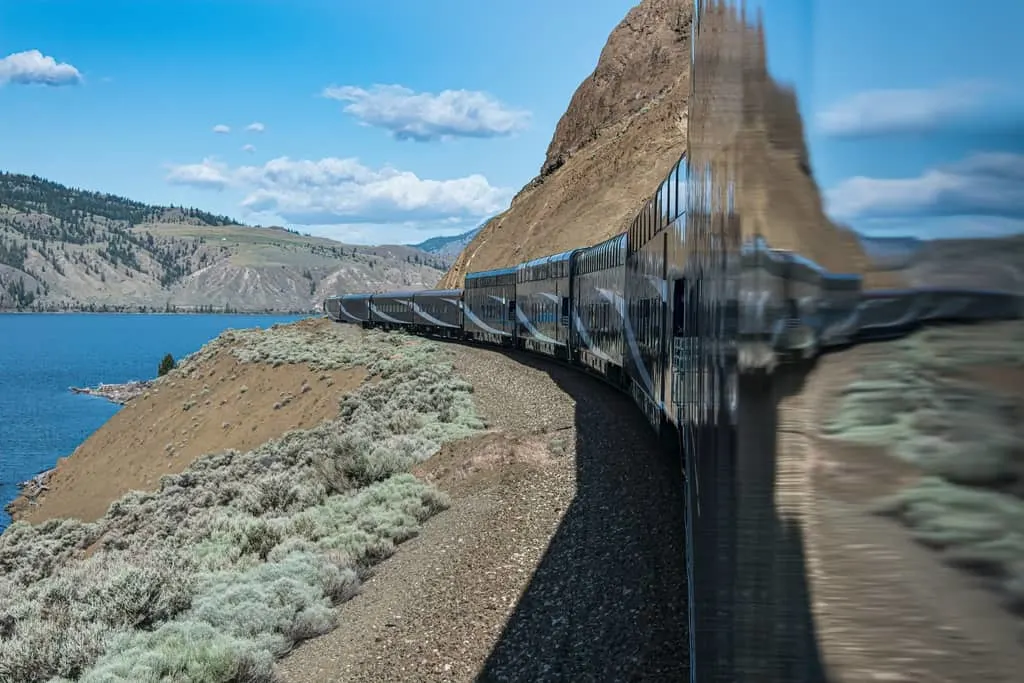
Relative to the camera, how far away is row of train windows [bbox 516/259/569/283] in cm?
2404

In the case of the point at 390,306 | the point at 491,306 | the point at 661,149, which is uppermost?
the point at 661,149

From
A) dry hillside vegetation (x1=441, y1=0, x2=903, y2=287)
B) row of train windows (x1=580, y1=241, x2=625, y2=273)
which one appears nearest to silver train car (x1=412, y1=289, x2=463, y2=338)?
dry hillside vegetation (x1=441, y1=0, x2=903, y2=287)

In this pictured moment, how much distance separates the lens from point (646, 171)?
59188mm

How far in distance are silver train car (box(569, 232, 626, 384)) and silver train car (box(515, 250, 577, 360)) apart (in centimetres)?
76

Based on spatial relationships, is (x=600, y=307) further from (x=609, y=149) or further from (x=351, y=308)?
(x=609, y=149)

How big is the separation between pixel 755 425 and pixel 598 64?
7837 cm

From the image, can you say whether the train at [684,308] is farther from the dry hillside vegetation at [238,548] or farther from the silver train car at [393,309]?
the silver train car at [393,309]

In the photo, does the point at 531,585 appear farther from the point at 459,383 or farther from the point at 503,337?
the point at 503,337

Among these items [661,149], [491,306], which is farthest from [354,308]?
[491,306]

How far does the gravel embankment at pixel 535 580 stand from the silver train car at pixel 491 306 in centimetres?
1700

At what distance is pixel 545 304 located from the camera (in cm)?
2630

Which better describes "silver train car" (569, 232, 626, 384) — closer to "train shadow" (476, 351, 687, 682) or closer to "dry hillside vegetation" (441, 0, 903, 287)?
"train shadow" (476, 351, 687, 682)

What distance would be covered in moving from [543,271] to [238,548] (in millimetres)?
14581

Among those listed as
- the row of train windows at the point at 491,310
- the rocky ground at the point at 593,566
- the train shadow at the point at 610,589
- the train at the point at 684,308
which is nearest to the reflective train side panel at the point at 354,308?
the row of train windows at the point at 491,310
